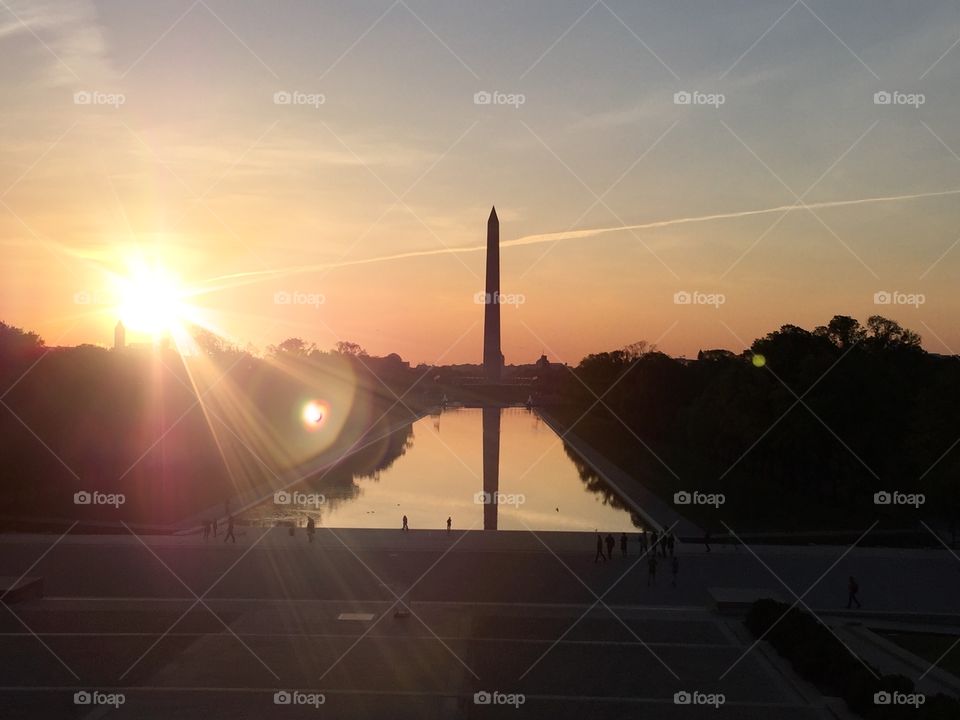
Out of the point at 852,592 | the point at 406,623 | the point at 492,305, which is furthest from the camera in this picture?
the point at 492,305

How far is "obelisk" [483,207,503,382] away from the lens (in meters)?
90.9

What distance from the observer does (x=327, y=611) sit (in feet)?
61.8

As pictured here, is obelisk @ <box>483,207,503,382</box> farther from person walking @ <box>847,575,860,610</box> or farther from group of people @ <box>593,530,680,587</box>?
person walking @ <box>847,575,860,610</box>

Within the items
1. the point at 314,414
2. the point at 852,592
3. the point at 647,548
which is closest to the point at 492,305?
the point at 314,414

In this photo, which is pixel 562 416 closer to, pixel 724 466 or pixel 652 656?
pixel 724 466

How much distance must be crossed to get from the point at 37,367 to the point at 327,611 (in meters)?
28.8

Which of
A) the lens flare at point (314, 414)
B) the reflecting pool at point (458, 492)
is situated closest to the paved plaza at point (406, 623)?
the reflecting pool at point (458, 492)

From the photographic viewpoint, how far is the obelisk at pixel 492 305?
298ft

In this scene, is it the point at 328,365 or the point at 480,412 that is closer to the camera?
the point at 480,412

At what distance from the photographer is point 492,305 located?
95812 millimetres

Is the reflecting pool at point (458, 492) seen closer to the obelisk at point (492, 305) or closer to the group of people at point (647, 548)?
the group of people at point (647, 548)

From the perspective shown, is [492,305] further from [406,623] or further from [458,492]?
[406,623]

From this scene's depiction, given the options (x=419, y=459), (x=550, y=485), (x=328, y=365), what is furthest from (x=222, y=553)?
(x=328, y=365)

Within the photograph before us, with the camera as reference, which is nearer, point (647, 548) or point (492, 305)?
point (647, 548)
